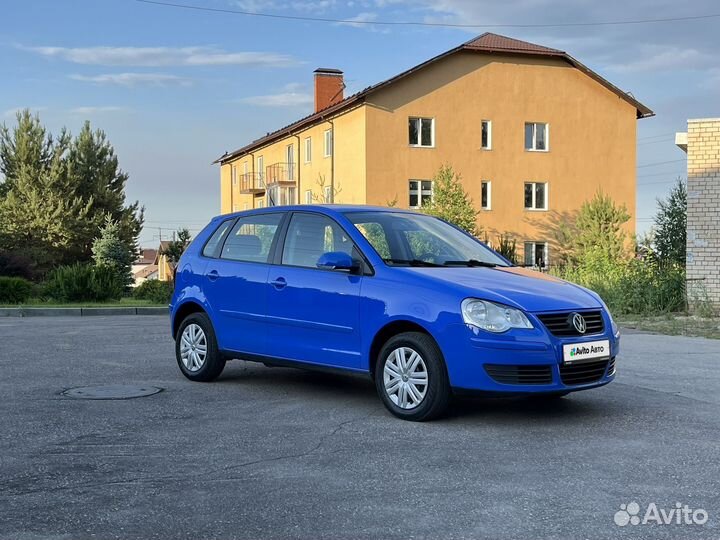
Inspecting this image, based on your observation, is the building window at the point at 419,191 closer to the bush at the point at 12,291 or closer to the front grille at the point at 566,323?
the bush at the point at 12,291

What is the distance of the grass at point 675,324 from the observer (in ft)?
49.4

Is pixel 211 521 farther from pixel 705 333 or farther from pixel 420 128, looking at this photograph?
pixel 420 128

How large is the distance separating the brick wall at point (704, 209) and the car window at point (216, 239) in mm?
13473

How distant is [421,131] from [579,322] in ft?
111

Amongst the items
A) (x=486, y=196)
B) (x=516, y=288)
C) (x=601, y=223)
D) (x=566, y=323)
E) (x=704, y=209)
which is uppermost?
(x=486, y=196)

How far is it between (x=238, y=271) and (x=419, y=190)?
31.6 meters

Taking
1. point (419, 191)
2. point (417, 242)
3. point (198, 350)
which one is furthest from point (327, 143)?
point (417, 242)

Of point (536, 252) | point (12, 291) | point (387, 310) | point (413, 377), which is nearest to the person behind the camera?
point (413, 377)

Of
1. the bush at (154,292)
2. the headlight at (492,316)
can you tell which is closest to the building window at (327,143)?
the bush at (154,292)

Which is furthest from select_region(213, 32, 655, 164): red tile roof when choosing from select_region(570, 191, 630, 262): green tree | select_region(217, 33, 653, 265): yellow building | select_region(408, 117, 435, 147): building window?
select_region(570, 191, 630, 262): green tree

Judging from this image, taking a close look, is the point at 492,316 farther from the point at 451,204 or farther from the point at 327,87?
the point at 327,87

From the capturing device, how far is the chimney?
160ft

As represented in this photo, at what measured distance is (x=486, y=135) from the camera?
4100cm

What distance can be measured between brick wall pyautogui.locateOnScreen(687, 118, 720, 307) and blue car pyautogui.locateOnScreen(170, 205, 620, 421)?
42.5ft
